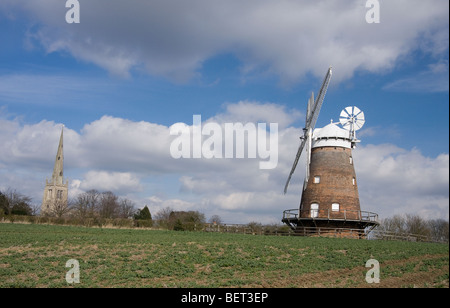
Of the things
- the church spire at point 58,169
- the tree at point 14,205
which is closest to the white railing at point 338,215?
the tree at point 14,205

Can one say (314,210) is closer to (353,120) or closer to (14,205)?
(353,120)

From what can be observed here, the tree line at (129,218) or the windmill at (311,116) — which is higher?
the windmill at (311,116)

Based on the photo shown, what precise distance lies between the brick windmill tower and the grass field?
28.0 feet

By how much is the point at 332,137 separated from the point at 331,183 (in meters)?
4.39

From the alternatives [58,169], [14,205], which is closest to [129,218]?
[14,205]

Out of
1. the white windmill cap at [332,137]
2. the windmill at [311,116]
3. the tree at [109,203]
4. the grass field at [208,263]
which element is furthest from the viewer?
the tree at [109,203]

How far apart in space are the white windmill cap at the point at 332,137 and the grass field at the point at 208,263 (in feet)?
40.5

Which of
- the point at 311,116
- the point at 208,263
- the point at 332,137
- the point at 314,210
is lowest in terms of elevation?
the point at 208,263

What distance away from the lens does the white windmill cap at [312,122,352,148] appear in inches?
1597

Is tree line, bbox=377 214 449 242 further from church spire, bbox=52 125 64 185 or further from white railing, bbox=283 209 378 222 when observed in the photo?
church spire, bbox=52 125 64 185

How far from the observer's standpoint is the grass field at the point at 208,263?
19922mm

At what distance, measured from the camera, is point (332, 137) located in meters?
40.6

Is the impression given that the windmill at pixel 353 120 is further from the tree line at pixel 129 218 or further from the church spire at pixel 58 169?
the church spire at pixel 58 169
